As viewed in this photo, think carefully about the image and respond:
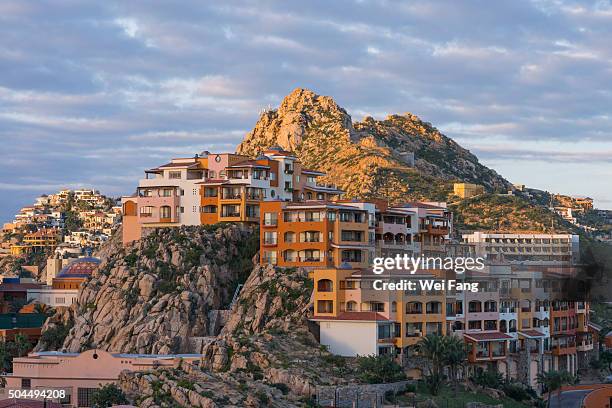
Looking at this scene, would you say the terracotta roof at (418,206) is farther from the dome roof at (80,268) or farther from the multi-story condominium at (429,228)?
the dome roof at (80,268)

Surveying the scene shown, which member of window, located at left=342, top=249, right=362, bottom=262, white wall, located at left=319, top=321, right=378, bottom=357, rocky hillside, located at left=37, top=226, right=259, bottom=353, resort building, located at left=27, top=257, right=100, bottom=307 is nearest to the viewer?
white wall, located at left=319, top=321, right=378, bottom=357

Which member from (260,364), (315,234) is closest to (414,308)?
(315,234)

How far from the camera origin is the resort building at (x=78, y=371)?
96.4 metres

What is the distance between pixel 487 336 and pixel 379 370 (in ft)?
65.0

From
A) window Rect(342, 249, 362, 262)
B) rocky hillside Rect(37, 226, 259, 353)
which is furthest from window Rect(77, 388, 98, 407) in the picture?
window Rect(342, 249, 362, 262)

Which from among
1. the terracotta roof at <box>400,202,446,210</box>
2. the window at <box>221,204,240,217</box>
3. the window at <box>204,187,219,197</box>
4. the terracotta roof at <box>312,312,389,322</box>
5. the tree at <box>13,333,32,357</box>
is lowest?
the tree at <box>13,333,32,357</box>

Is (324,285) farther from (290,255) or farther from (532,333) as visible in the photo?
(532,333)

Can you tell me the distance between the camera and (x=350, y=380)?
91.4 metres

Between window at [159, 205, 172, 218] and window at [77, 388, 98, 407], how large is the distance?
32958 millimetres

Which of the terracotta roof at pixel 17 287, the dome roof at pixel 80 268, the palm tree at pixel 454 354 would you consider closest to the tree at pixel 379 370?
the palm tree at pixel 454 354

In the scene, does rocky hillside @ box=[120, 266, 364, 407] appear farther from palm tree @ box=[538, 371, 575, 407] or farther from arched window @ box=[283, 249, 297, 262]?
palm tree @ box=[538, 371, 575, 407]

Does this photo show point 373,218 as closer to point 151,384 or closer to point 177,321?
point 177,321

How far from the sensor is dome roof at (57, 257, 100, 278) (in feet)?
490

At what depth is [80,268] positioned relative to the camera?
498 ft
